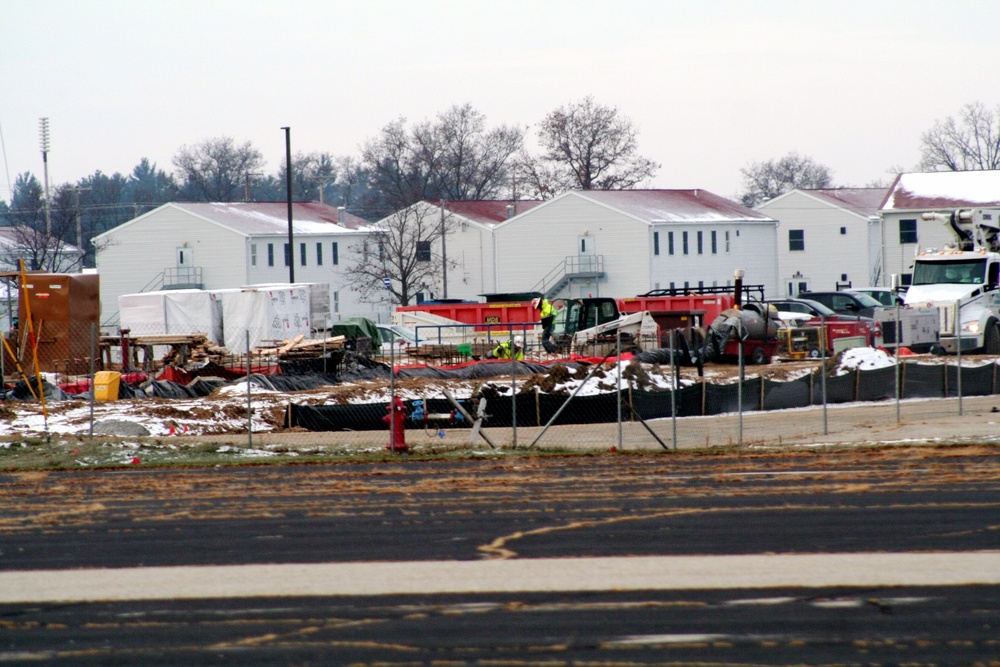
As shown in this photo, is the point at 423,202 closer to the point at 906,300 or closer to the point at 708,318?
the point at 708,318

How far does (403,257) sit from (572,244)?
1103 centimetres

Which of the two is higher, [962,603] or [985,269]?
[985,269]

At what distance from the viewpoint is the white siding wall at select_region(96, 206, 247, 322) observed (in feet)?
229

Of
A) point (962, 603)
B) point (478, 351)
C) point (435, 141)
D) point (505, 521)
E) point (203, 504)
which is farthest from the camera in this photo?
point (435, 141)

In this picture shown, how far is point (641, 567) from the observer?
10.9 metres

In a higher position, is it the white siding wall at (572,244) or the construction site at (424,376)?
the white siding wall at (572,244)

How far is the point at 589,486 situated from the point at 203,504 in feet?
16.1

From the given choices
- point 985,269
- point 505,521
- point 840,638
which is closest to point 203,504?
point 505,521

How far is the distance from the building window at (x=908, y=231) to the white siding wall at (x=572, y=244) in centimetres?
1347

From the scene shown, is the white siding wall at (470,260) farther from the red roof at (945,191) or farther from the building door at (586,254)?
the red roof at (945,191)

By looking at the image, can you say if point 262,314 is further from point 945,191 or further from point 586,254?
point 945,191

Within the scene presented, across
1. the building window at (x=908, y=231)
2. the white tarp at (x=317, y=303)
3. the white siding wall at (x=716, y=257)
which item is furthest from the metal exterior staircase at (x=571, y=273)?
the white tarp at (x=317, y=303)

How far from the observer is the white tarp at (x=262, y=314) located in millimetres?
42688

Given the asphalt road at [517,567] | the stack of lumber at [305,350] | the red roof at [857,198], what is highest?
the red roof at [857,198]
